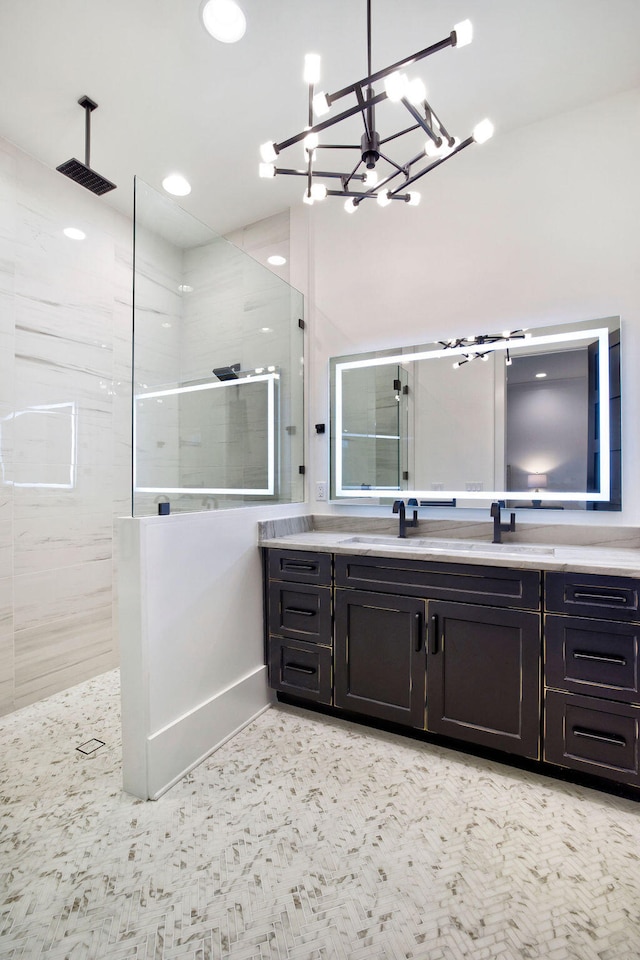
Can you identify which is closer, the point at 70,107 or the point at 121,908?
the point at 121,908

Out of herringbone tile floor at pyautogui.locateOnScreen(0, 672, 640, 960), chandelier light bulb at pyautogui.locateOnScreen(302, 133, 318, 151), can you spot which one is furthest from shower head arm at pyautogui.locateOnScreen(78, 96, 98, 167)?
herringbone tile floor at pyautogui.locateOnScreen(0, 672, 640, 960)

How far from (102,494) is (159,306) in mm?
1450

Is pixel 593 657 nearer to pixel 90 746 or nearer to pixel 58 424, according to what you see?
pixel 90 746

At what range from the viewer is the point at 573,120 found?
2.38 m

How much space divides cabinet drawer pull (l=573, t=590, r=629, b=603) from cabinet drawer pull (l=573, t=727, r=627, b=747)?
0.51 metres

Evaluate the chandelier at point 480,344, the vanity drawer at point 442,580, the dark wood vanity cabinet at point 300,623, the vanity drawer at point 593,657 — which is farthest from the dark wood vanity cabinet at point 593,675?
the chandelier at point 480,344

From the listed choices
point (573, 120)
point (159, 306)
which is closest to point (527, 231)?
point (573, 120)

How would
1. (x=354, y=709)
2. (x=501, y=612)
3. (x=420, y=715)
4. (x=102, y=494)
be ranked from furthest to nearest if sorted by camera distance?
1. (x=102, y=494)
2. (x=354, y=709)
3. (x=420, y=715)
4. (x=501, y=612)

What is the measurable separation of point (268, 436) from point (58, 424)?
1.27 metres

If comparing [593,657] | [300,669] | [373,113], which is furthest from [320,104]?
[300,669]

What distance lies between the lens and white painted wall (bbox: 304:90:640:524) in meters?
2.27

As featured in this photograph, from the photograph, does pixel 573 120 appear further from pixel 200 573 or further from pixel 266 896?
pixel 266 896

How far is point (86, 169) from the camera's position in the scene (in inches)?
93.3

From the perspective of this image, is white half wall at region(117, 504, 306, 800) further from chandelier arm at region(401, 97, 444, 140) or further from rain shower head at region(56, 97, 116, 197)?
rain shower head at region(56, 97, 116, 197)
